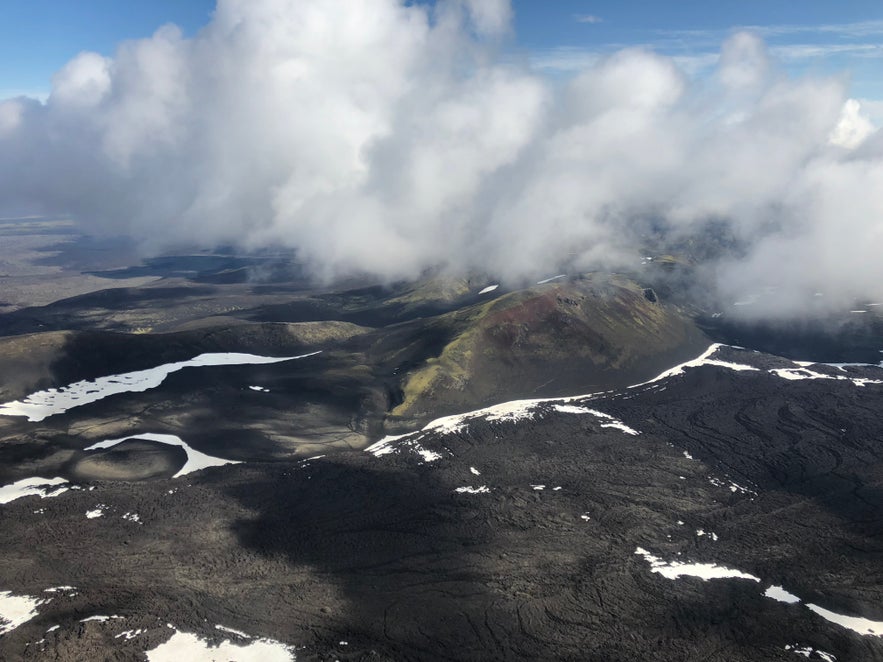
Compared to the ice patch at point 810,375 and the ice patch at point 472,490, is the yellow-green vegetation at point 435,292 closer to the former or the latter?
the ice patch at point 810,375

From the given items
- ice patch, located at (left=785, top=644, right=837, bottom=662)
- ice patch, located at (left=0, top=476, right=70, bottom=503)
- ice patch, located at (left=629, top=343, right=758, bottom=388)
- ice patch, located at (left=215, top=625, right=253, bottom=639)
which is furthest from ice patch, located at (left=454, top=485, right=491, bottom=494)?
ice patch, located at (left=629, top=343, right=758, bottom=388)

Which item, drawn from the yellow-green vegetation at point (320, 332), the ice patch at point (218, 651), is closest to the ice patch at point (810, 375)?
the yellow-green vegetation at point (320, 332)

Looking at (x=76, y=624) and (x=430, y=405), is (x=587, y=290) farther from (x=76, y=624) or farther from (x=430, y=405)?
(x=76, y=624)

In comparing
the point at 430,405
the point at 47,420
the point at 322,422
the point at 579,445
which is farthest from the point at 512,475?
the point at 47,420

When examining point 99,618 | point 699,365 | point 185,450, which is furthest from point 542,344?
point 99,618

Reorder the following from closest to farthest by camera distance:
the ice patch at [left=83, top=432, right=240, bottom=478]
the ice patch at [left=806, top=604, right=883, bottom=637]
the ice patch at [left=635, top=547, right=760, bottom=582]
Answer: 1. the ice patch at [left=806, top=604, right=883, bottom=637]
2. the ice patch at [left=635, top=547, right=760, bottom=582]
3. the ice patch at [left=83, top=432, right=240, bottom=478]

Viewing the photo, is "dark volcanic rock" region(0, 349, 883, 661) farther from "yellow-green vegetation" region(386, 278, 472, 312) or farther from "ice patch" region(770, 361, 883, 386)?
"yellow-green vegetation" region(386, 278, 472, 312)
